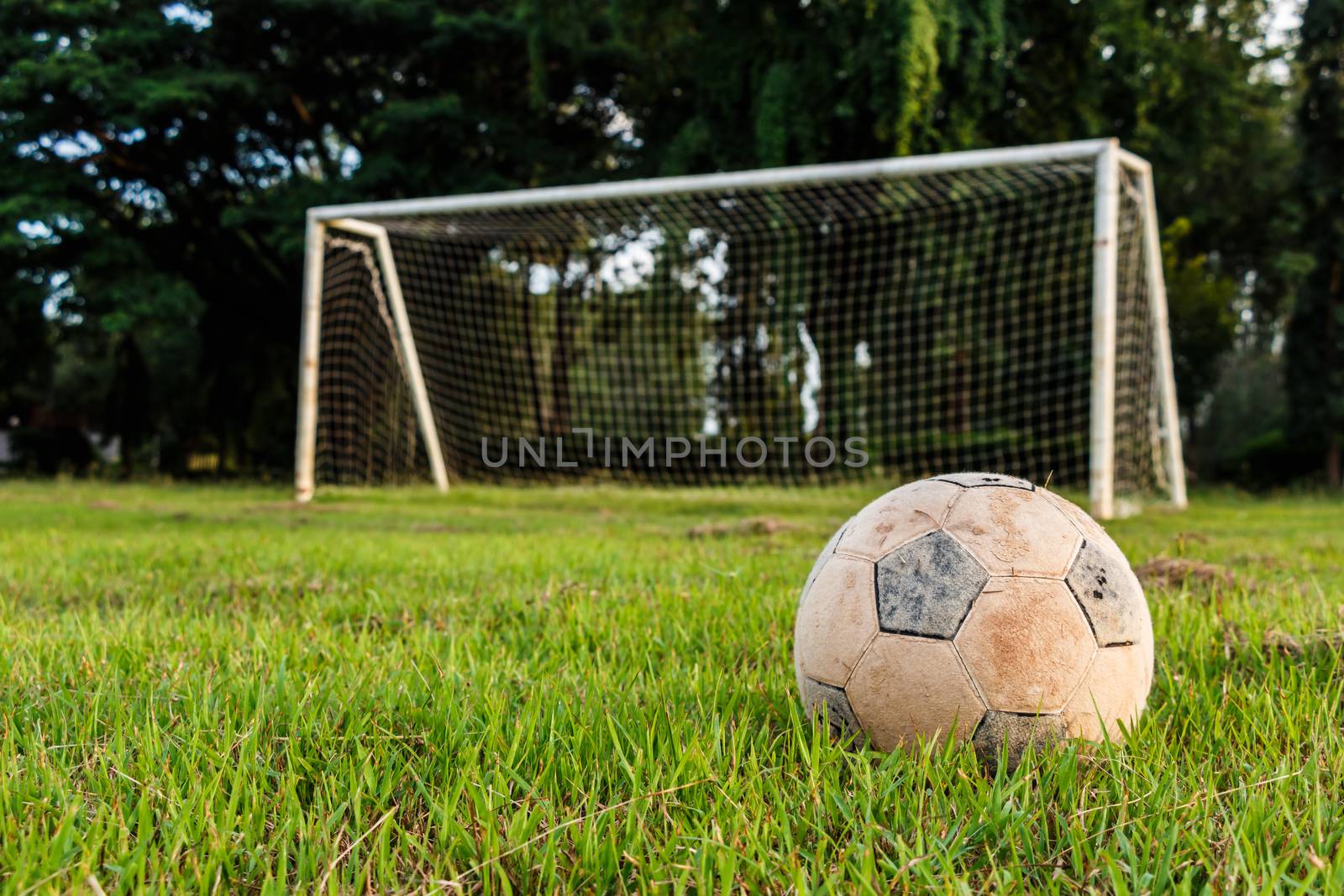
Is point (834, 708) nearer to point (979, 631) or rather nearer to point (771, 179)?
point (979, 631)

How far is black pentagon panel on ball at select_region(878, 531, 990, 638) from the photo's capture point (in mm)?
1804

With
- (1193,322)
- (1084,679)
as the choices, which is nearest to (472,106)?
(1193,322)

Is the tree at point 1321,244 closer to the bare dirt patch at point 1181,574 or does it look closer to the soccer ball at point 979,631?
the bare dirt patch at point 1181,574

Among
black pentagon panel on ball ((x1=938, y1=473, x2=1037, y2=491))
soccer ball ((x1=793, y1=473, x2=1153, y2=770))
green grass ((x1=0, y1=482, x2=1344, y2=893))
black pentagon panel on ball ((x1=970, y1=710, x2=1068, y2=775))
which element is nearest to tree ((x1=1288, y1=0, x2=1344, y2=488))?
green grass ((x1=0, y1=482, x2=1344, y2=893))

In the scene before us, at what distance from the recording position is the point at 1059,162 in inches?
374

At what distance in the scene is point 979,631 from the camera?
178 cm

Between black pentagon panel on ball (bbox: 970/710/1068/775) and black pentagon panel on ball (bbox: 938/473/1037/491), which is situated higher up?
black pentagon panel on ball (bbox: 938/473/1037/491)

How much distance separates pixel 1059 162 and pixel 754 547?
650 cm

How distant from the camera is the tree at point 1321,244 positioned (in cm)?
1300

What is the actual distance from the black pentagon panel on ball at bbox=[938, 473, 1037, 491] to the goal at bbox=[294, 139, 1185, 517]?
9532mm

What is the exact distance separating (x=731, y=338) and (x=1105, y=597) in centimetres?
1239

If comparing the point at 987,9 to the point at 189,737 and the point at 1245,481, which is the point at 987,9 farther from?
the point at 189,737

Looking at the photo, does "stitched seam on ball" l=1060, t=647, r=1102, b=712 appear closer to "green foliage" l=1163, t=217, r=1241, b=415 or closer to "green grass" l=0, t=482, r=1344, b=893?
"green grass" l=0, t=482, r=1344, b=893

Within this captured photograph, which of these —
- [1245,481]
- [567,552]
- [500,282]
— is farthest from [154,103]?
[1245,481]
